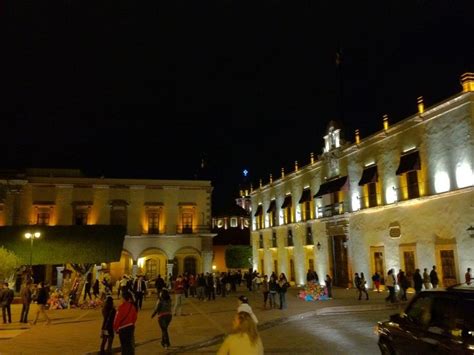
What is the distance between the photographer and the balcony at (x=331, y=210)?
1208 inches

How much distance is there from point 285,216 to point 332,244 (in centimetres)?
849

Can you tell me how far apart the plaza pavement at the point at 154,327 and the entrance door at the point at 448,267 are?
325cm

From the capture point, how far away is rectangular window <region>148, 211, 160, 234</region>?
4053 centimetres

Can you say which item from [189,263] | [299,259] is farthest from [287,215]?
[189,263]

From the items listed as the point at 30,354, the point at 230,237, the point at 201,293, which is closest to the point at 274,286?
the point at 201,293

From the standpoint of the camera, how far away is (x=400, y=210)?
25203 mm

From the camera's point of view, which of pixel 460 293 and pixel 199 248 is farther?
pixel 199 248

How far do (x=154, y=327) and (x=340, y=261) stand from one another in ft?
61.9

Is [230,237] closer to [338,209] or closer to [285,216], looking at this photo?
[285,216]

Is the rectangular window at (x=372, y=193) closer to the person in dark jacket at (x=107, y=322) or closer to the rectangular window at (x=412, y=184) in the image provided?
the rectangular window at (x=412, y=184)

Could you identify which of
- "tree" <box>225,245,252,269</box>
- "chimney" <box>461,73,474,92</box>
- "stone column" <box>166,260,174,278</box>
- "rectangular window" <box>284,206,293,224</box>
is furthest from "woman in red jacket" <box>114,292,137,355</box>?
"tree" <box>225,245,252,269</box>

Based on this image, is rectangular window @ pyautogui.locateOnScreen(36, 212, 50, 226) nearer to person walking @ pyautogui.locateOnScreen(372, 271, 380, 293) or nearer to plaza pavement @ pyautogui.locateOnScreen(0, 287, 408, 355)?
plaza pavement @ pyautogui.locateOnScreen(0, 287, 408, 355)

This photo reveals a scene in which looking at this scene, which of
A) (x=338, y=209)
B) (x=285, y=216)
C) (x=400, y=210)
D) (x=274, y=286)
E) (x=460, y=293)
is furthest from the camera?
(x=285, y=216)

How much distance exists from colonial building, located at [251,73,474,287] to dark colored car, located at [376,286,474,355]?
1503cm
